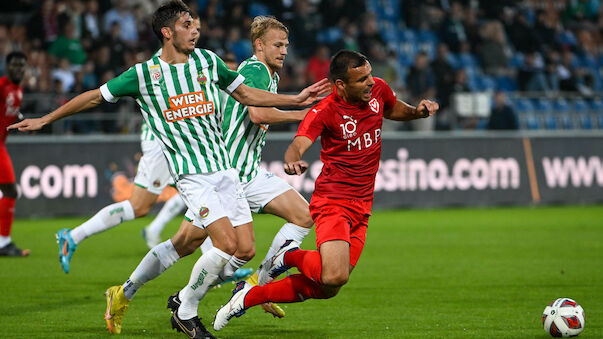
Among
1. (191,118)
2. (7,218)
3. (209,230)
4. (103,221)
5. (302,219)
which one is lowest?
(7,218)

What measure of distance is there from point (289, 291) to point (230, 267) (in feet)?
1.80

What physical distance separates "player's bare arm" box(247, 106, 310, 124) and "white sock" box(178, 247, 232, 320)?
118 cm

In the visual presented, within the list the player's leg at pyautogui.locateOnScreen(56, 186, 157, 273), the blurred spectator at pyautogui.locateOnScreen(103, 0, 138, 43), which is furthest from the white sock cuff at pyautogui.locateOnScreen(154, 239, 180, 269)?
the blurred spectator at pyautogui.locateOnScreen(103, 0, 138, 43)

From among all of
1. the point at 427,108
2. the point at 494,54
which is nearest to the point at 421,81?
the point at 494,54

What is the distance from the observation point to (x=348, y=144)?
20.3ft

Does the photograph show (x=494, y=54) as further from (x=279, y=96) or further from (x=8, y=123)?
(x=279, y=96)

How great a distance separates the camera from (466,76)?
2080 cm

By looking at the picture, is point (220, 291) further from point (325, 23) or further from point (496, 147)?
point (325, 23)

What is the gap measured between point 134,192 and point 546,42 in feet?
54.7

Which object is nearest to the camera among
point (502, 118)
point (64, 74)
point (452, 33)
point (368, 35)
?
point (64, 74)

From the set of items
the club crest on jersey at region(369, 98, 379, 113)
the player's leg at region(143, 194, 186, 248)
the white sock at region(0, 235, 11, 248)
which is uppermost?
the club crest on jersey at region(369, 98, 379, 113)

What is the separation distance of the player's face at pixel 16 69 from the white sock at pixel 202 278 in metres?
5.50

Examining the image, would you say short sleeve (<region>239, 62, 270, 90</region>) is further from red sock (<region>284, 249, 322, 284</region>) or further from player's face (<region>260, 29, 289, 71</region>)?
red sock (<region>284, 249, 322, 284</region>)

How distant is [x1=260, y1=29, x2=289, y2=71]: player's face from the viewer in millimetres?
7176
